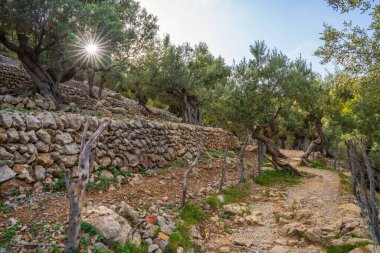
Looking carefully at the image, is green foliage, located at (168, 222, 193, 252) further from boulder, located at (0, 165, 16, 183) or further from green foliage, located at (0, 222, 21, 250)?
boulder, located at (0, 165, 16, 183)

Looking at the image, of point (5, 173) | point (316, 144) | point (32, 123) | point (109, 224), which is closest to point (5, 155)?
point (5, 173)

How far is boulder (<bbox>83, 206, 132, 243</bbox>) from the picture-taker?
268 inches

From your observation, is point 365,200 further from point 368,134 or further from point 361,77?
point 368,134

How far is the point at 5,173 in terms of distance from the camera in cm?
829

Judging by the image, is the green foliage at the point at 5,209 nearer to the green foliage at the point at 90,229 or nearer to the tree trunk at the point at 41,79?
the green foliage at the point at 90,229

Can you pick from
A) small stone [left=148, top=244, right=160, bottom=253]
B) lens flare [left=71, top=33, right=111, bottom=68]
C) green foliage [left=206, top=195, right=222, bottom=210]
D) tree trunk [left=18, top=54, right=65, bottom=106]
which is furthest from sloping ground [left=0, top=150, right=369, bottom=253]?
lens flare [left=71, top=33, right=111, bottom=68]

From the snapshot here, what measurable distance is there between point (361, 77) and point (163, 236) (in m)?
8.90

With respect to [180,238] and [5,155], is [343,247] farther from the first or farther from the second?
[5,155]

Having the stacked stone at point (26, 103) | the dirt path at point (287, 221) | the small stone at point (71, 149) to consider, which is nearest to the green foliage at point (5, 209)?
the small stone at point (71, 149)

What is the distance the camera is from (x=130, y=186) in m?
11.6

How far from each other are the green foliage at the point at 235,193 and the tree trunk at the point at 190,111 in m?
15.3

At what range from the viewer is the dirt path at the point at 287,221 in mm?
8648

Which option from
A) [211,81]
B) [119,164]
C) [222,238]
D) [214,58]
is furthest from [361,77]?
[214,58]

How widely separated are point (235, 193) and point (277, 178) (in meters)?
6.24
